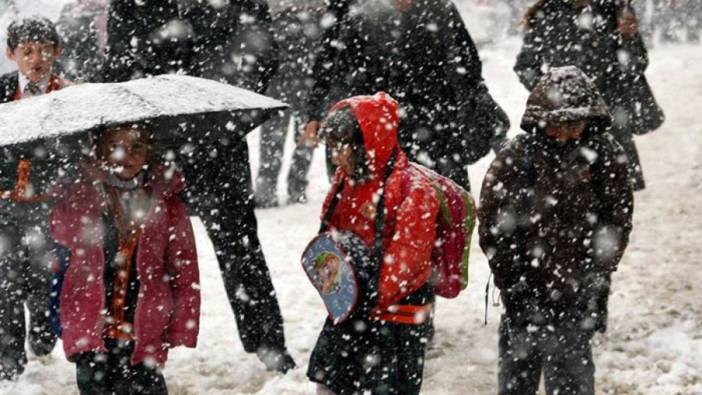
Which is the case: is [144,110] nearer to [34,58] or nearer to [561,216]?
[34,58]

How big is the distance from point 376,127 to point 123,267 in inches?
47.0

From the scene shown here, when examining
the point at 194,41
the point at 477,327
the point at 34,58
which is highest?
the point at 194,41

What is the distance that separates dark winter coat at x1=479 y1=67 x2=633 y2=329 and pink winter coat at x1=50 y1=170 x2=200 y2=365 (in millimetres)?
1329

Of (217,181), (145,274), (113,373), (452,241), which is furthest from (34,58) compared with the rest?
(452,241)

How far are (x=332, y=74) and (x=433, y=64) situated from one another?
0.63 m

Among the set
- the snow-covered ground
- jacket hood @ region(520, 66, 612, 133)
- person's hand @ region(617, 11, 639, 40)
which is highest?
person's hand @ region(617, 11, 639, 40)

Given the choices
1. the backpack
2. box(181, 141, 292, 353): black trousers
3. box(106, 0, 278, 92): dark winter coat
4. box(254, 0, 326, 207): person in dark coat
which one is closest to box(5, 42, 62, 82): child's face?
box(106, 0, 278, 92): dark winter coat

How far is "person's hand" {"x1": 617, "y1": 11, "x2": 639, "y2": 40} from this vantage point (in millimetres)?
6621

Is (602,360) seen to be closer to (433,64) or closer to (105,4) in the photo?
(433,64)

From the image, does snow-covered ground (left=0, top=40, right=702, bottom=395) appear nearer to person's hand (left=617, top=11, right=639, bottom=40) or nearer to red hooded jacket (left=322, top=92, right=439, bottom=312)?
red hooded jacket (left=322, top=92, right=439, bottom=312)

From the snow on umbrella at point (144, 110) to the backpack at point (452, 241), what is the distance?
1021mm

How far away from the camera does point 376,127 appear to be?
3951 mm

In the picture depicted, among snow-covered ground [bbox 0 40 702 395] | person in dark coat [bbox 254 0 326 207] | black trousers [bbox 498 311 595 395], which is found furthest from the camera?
person in dark coat [bbox 254 0 326 207]

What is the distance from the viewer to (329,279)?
3.97 m
